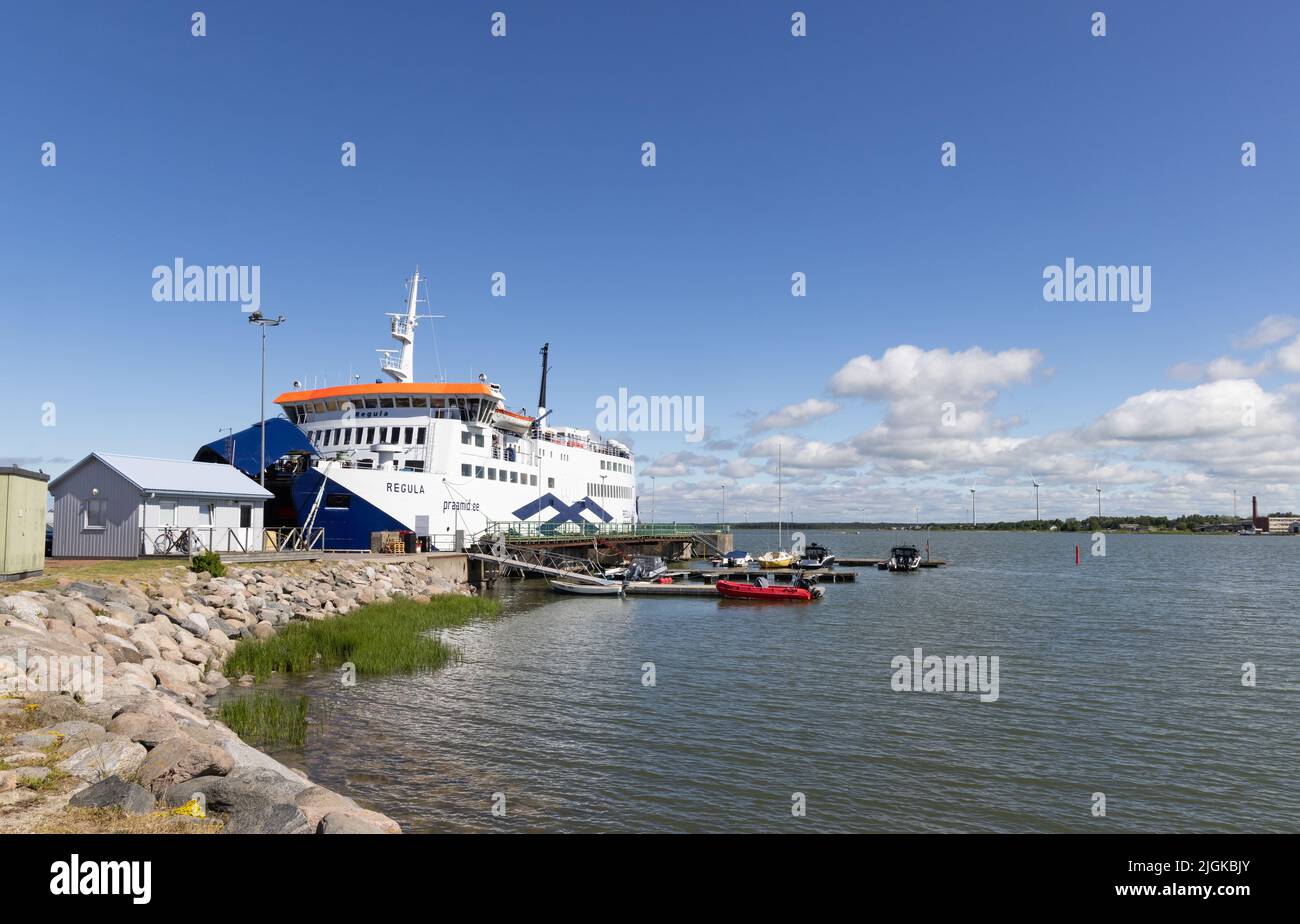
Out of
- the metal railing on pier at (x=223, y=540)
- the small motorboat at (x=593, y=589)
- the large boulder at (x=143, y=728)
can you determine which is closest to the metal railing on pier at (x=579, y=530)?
the small motorboat at (x=593, y=589)

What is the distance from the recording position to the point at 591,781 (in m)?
13.8

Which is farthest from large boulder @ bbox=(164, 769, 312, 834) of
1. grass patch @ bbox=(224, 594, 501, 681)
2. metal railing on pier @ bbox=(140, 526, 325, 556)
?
metal railing on pier @ bbox=(140, 526, 325, 556)

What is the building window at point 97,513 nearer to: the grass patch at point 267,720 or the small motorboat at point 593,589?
the grass patch at point 267,720

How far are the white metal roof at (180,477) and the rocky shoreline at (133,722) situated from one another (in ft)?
25.2

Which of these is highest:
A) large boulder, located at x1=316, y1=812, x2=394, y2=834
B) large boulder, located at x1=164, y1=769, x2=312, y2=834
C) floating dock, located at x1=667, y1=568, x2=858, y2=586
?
large boulder, located at x1=164, y1=769, x2=312, y2=834

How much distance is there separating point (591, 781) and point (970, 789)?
6.97m

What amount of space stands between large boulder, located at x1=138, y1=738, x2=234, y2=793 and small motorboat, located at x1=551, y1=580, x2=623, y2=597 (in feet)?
121

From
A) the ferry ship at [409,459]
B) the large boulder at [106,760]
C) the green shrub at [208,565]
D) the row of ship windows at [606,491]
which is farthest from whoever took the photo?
the row of ship windows at [606,491]

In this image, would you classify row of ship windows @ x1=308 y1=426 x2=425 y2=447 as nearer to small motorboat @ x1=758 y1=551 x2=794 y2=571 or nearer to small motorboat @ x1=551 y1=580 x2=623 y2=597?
small motorboat @ x1=551 y1=580 x2=623 y2=597

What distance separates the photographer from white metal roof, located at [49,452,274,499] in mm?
29172

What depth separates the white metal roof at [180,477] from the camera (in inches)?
1148

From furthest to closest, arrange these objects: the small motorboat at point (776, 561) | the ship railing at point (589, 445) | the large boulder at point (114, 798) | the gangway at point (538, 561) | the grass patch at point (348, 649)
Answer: the small motorboat at point (776, 561)
the ship railing at point (589, 445)
the gangway at point (538, 561)
the grass patch at point (348, 649)
the large boulder at point (114, 798)

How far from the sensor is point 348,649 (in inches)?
912
